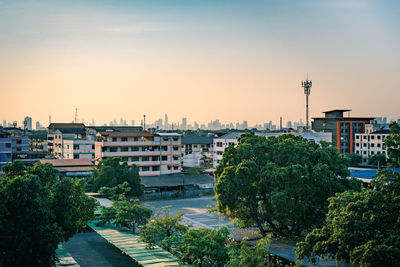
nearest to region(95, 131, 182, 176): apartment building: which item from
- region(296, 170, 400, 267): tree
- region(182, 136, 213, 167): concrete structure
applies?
region(182, 136, 213, 167): concrete structure

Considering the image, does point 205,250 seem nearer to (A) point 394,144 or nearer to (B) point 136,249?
(B) point 136,249

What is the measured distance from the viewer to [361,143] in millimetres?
68438

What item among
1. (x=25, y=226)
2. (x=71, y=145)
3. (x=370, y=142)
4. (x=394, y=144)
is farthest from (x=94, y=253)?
(x=370, y=142)

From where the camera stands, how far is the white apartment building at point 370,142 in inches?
2547

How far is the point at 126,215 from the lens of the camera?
79.7 ft

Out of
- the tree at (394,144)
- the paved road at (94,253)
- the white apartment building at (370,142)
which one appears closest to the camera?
the tree at (394,144)

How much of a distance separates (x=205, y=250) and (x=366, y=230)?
19.6 ft

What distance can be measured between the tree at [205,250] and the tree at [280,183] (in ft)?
20.6

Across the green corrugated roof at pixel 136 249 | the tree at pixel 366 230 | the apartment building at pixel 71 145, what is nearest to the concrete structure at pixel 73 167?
the apartment building at pixel 71 145

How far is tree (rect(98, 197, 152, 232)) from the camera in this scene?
24.3m

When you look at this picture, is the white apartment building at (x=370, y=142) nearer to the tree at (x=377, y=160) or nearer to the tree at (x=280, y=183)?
the tree at (x=377, y=160)

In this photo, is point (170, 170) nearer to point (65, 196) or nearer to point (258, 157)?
point (258, 157)

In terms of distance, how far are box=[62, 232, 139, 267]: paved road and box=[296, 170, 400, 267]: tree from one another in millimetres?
9725

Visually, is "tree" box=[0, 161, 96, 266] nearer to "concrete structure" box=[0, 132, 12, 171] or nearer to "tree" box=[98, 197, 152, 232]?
"tree" box=[98, 197, 152, 232]
